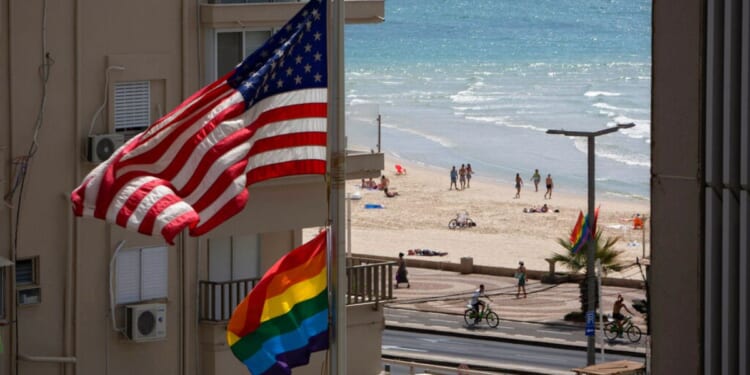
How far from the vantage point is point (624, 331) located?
4481 centimetres

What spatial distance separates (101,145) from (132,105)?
1.23 m

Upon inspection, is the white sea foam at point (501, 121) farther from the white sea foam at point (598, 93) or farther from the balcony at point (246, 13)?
the balcony at point (246, 13)

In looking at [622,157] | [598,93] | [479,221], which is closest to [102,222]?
[479,221]

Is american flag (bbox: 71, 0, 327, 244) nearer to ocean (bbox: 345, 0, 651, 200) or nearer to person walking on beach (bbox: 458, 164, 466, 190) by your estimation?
ocean (bbox: 345, 0, 651, 200)

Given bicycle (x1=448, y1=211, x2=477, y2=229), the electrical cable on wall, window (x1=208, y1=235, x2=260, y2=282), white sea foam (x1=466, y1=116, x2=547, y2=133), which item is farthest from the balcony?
white sea foam (x1=466, y1=116, x2=547, y2=133)

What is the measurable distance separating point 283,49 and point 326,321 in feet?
8.55

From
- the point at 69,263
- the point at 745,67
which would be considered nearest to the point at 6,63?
the point at 69,263

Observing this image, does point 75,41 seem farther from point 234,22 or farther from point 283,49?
point 283,49

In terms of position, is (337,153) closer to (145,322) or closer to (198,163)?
(198,163)

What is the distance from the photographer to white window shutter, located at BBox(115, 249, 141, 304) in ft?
80.3

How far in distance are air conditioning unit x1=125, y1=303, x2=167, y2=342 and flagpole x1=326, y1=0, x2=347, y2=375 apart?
34.7 feet

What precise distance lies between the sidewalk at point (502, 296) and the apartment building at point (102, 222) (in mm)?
22095

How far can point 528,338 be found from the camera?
44.6m

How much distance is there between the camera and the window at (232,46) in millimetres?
25984
